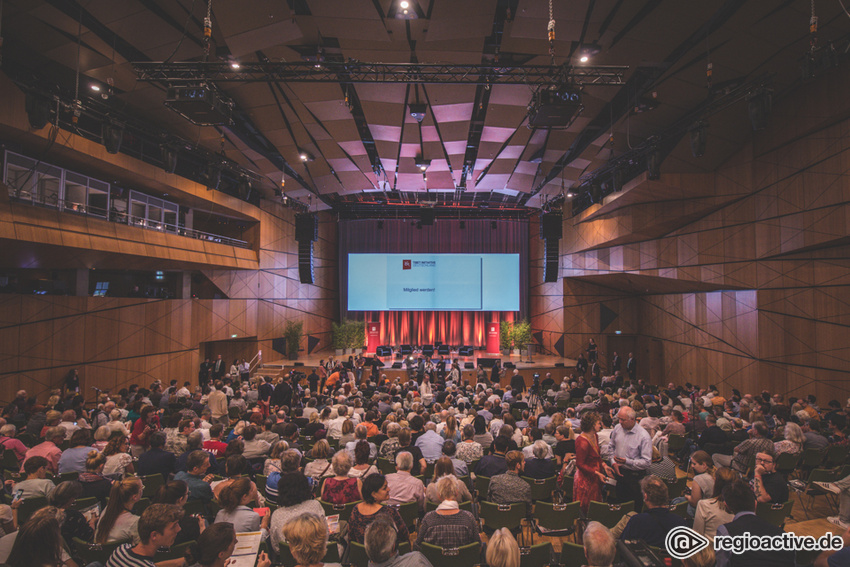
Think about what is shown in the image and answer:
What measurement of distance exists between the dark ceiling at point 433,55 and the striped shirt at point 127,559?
22.2 feet

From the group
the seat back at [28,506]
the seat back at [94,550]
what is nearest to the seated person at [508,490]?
the seat back at [94,550]

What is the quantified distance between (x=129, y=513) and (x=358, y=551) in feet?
5.41

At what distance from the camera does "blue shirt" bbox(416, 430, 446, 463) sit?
5219 millimetres

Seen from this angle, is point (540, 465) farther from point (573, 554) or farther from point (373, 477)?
point (373, 477)

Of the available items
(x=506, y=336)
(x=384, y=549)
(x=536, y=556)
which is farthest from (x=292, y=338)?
(x=384, y=549)

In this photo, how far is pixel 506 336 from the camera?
746 inches

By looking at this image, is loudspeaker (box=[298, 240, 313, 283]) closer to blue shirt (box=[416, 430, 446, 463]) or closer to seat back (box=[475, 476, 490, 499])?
blue shirt (box=[416, 430, 446, 463])

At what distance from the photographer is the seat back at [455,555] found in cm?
290

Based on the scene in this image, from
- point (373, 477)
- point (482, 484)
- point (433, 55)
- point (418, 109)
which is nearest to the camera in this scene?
point (373, 477)

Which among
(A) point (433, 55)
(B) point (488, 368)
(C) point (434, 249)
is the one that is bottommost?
(B) point (488, 368)

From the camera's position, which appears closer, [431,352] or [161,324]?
[161,324]

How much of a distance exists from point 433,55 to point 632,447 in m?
7.11

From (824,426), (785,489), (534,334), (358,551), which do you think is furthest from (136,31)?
(534,334)

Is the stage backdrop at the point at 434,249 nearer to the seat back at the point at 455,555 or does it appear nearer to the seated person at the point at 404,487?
the seated person at the point at 404,487
